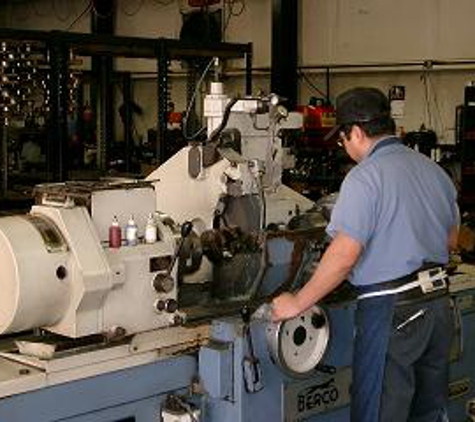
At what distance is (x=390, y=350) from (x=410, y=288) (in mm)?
172

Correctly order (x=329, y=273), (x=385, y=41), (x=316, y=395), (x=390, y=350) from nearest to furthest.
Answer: (x=329, y=273)
(x=390, y=350)
(x=316, y=395)
(x=385, y=41)

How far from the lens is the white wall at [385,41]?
6129 millimetres

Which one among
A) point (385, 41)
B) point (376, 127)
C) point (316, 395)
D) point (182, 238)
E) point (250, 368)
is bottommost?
point (316, 395)

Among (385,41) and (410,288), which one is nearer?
(410,288)

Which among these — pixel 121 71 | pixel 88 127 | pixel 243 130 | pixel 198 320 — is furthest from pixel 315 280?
pixel 121 71

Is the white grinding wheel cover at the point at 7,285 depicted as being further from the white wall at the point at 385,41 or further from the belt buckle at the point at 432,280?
the white wall at the point at 385,41

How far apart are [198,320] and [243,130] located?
0.63 metres

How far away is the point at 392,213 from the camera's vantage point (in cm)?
221

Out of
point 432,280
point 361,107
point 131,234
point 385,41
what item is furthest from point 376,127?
point 385,41

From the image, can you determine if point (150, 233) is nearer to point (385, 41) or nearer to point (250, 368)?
point (250, 368)

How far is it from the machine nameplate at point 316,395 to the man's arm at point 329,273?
0.99 feet

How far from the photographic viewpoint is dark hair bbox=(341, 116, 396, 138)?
2301 mm

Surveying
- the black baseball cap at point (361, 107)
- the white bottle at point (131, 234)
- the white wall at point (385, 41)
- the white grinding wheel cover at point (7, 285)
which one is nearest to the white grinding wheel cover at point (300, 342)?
the white bottle at point (131, 234)

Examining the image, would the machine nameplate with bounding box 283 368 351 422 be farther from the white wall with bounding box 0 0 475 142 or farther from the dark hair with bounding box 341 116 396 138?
the white wall with bounding box 0 0 475 142
